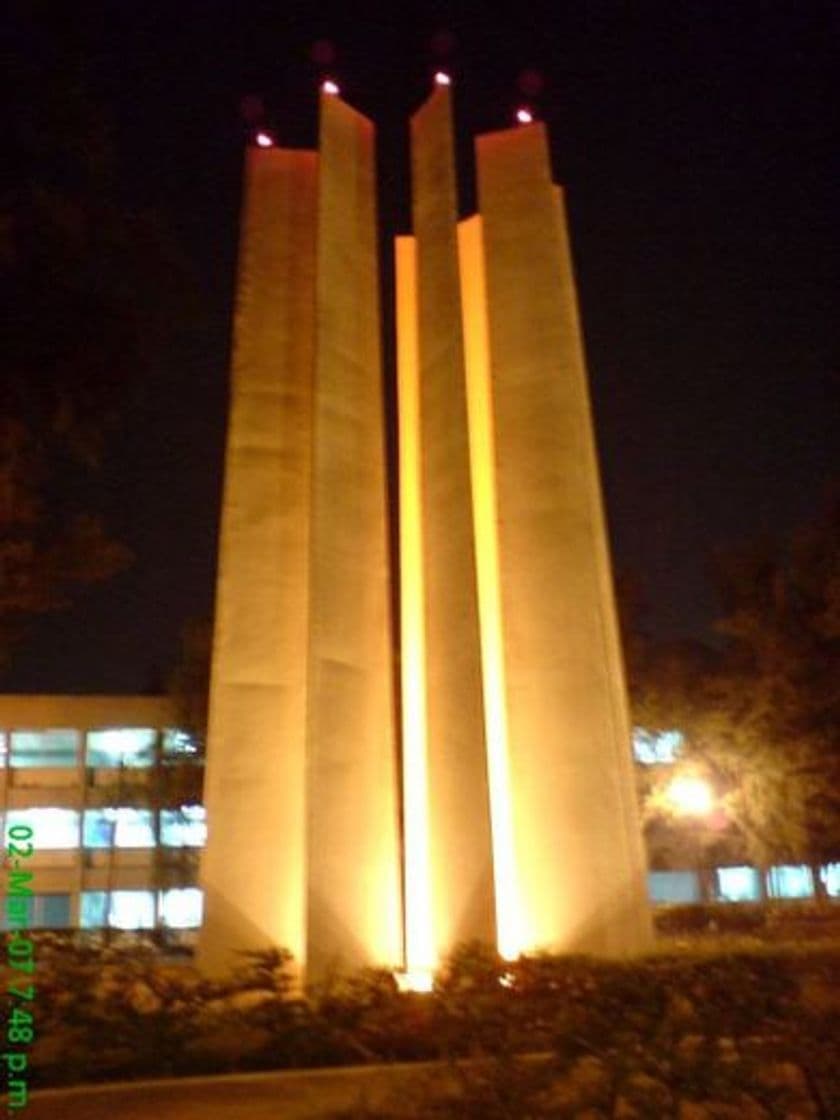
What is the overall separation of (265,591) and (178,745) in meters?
23.3

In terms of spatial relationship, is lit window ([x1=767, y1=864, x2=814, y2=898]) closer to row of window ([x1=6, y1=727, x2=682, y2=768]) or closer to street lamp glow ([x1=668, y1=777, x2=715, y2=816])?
street lamp glow ([x1=668, y1=777, x2=715, y2=816])

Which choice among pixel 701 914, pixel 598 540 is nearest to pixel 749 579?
pixel 701 914

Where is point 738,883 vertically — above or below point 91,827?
below

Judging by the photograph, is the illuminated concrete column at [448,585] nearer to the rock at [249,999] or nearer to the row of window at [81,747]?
the rock at [249,999]

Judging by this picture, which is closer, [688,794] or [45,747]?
[688,794]

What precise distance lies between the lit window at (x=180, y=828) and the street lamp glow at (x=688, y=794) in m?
15.3

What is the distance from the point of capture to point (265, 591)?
14000 mm

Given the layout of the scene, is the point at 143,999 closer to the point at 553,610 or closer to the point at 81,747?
the point at 553,610

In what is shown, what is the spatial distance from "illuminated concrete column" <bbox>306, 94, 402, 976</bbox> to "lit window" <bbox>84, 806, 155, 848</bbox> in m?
28.7

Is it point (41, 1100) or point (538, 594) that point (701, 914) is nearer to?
point (538, 594)

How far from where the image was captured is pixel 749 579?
94.9 ft

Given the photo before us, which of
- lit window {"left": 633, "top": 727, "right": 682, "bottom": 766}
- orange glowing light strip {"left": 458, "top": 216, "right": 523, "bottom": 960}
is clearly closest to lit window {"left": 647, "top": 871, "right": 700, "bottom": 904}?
lit window {"left": 633, "top": 727, "right": 682, "bottom": 766}

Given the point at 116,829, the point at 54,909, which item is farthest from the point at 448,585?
the point at 54,909

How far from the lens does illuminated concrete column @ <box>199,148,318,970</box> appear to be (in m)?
13.0
